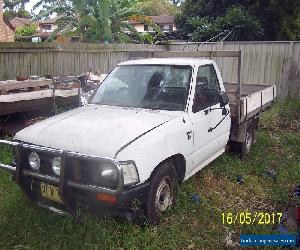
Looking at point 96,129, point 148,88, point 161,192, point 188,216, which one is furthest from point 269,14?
point 96,129

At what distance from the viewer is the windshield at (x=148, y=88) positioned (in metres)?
4.81

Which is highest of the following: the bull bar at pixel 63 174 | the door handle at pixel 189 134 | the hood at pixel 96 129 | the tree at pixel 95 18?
the tree at pixel 95 18

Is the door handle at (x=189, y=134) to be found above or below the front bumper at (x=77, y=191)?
above

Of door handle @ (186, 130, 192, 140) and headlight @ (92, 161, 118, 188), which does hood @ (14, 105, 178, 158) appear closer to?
headlight @ (92, 161, 118, 188)

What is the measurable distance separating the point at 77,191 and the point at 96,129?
28.1 inches

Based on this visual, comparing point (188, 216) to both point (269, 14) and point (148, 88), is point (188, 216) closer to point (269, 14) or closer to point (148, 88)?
point (148, 88)

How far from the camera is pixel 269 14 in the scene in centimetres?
1908

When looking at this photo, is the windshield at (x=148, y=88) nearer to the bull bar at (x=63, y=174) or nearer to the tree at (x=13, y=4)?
the bull bar at (x=63, y=174)

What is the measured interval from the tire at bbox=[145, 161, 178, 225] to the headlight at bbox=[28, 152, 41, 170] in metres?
1.27

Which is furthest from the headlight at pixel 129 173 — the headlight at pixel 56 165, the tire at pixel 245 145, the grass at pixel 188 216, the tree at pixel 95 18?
the tree at pixel 95 18

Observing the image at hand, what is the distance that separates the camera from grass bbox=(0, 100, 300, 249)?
3.88m

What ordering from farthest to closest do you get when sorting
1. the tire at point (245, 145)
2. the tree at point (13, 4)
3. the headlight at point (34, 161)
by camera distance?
1. the tree at point (13, 4)
2. the tire at point (245, 145)
3. the headlight at point (34, 161)

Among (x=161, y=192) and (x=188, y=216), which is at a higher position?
(x=161, y=192)

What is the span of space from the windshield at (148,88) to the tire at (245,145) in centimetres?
232
